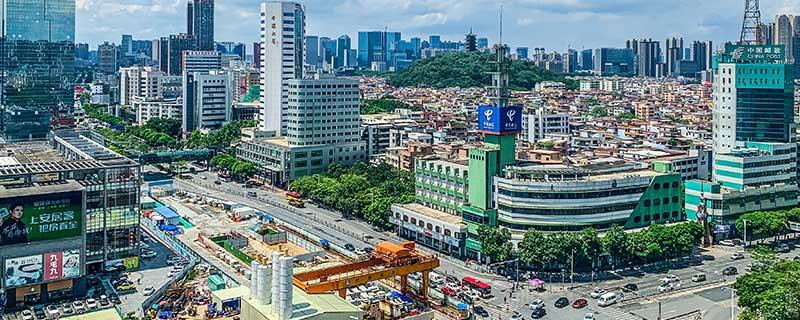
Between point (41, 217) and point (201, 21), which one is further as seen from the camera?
point (201, 21)

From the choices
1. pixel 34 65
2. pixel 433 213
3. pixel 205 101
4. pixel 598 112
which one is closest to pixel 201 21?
pixel 205 101

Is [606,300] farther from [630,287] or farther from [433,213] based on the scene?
[433,213]

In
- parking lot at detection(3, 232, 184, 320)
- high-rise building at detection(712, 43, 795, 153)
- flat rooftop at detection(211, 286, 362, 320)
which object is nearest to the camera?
flat rooftop at detection(211, 286, 362, 320)

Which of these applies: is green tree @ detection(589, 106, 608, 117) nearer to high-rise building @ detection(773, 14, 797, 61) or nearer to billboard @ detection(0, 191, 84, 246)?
high-rise building @ detection(773, 14, 797, 61)

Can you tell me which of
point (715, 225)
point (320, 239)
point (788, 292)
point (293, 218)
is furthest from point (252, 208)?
point (788, 292)

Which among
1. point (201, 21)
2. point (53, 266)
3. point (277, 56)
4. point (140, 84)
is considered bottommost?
point (53, 266)

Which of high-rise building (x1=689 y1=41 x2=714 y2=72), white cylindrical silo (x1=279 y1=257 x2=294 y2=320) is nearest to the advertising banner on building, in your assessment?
white cylindrical silo (x1=279 y1=257 x2=294 y2=320)
